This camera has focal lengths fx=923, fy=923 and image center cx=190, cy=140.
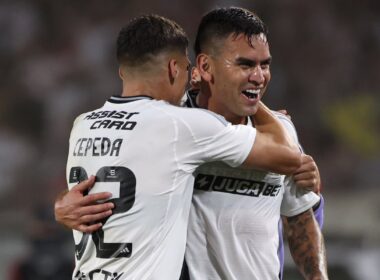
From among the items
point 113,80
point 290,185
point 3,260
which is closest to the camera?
point 290,185

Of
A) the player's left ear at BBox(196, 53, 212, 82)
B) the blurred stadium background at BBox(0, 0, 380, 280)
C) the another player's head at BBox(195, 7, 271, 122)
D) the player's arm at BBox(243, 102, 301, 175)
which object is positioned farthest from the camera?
the blurred stadium background at BBox(0, 0, 380, 280)

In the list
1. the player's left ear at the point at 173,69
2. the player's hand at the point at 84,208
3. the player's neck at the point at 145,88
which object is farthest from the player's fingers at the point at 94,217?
the player's left ear at the point at 173,69

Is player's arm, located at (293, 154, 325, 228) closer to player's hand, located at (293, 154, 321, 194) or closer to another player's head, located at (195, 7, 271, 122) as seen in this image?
player's hand, located at (293, 154, 321, 194)

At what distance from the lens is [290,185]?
13.5 feet

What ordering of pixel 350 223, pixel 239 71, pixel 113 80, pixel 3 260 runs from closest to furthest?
pixel 239 71 < pixel 3 260 < pixel 350 223 < pixel 113 80

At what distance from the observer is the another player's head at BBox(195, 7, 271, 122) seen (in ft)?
12.7

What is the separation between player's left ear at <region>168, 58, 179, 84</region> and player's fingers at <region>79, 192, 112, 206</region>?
1.80 feet

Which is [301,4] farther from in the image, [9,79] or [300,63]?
[9,79]

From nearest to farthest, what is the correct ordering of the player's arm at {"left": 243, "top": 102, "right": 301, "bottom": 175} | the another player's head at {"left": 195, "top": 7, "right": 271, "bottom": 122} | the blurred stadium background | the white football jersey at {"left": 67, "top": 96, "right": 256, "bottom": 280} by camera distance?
1. the white football jersey at {"left": 67, "top": 96, "right": 256, "bottom": 280}
2. the player's arm at {"left": 243, "top": 102, "right": 301, "bottom": 175}
3. the another player's head at {"left": 195, "top": 7, "right": 271, "bottom": 122}
4. the blurred stadium background

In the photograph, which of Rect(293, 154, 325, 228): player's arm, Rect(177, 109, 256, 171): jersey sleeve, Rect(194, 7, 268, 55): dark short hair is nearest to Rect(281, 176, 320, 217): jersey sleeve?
Rect(293, 154, 325, 228): player's arm

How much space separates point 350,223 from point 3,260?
3282mm

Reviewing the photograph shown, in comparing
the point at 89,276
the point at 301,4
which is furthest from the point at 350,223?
the point at 89,276

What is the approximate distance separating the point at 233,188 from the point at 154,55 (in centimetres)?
65

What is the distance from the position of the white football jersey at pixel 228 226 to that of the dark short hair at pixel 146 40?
52 cm
